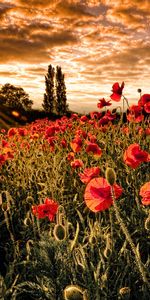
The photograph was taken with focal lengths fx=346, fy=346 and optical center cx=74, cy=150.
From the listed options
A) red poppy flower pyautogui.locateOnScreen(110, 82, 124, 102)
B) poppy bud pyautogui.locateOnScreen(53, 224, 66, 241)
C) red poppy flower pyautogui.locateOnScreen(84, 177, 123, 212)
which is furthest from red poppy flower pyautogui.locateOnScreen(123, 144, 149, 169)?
red poppy flower pyautogui.locateOnScreen(110, 82, 124, 102)

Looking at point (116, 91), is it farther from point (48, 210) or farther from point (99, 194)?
→ point (99, 194)

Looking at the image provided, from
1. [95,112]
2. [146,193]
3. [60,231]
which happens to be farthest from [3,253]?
[95,112]

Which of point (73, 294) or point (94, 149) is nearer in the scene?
point (73, 294)

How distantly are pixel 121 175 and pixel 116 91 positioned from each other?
858 millimetres

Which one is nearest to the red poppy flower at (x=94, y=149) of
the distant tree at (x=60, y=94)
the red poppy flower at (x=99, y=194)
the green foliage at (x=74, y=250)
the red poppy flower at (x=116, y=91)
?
the green foliage at (x=74, y=250)

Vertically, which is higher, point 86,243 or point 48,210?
point 48,210

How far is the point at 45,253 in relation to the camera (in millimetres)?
1395

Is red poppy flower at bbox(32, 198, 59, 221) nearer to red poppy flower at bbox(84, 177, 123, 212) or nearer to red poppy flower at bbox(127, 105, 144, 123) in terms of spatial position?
red poppy flower at bbox(84, 177, 123, 212)

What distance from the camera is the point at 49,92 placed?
4641cm

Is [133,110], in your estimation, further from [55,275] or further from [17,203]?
[55,275]

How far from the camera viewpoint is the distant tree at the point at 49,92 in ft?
149

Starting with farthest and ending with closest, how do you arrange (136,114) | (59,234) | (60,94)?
(60,94) < (136,114) < (59,234)

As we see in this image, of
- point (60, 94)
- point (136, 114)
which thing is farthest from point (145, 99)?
point (60, 94)

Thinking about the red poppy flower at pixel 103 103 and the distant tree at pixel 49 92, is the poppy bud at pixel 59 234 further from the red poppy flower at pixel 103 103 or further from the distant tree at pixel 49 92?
the distant tree at pixel 49 92
